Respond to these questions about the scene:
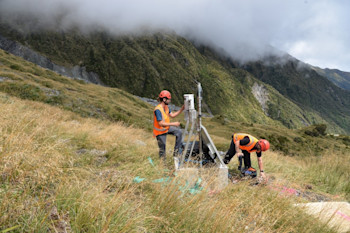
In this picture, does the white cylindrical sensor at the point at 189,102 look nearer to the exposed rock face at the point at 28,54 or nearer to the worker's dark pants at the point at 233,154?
the worker's dark pants at the point at 233,154

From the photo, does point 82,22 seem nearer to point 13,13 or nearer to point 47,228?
point 13,13

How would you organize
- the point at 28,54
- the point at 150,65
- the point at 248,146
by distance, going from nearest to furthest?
the point at 248,146 < the point at 28,54 < the point at 150,65

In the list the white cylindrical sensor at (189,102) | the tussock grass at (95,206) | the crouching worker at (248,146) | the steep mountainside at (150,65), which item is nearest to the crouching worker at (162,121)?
the white cylindrical sensor at (189,102)

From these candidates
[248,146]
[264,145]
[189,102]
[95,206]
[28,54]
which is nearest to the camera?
[95,206]

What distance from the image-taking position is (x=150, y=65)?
142 metres

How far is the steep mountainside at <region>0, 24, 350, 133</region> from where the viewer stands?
116 m

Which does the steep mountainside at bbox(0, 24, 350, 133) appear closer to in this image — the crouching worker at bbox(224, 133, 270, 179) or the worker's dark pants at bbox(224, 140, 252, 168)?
the worker's dark pants at bbox(224, 140, 252, 168)

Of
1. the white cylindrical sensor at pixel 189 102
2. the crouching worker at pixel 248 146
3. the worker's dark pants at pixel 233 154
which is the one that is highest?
the white cylindrical sensor at pixel 189 102

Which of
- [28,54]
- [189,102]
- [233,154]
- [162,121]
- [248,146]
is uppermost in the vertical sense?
[28,54]

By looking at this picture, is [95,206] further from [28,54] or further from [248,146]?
[28,54]

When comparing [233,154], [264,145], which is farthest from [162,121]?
[264,145]

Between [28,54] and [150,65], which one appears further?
[150,65]

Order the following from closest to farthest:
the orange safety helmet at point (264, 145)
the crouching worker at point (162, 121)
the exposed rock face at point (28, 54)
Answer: the crouching worker at point (162, 121) → the orange safety helmet at point (264, 145) → the exposed rock face at point (28, 54)

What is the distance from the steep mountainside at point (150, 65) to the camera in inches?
4574
